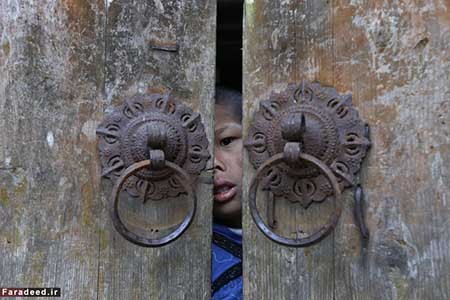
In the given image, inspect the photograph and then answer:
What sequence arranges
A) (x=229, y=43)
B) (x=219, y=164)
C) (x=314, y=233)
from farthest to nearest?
(x=229, y=43) < (x=219, y=164) < (x=314, y=233)

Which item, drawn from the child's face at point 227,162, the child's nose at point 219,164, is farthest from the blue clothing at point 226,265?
the child's nose at point 219,164

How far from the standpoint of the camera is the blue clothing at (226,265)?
1.20 meters

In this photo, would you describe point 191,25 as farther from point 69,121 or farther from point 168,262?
point 168,262

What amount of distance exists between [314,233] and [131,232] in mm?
269

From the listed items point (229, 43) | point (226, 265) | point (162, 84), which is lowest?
point (226, 265)

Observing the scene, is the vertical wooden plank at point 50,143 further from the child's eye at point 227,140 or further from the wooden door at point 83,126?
the child's eye at point 227,140

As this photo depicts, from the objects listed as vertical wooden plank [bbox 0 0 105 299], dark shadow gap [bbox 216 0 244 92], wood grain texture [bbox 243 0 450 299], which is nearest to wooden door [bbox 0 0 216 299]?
vertical wooden plank [bbox 0 0 105 299]

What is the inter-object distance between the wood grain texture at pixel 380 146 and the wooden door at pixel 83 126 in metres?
0.11

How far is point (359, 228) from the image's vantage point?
91 cm

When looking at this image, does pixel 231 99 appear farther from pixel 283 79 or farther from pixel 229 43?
pixel 283 79

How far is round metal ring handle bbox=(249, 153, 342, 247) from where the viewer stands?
2.82 ft

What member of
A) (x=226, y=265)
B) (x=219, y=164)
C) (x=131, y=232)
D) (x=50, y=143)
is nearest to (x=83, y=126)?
(x=50, y=143)

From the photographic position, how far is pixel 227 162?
120 cm

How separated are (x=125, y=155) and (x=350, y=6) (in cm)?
42
